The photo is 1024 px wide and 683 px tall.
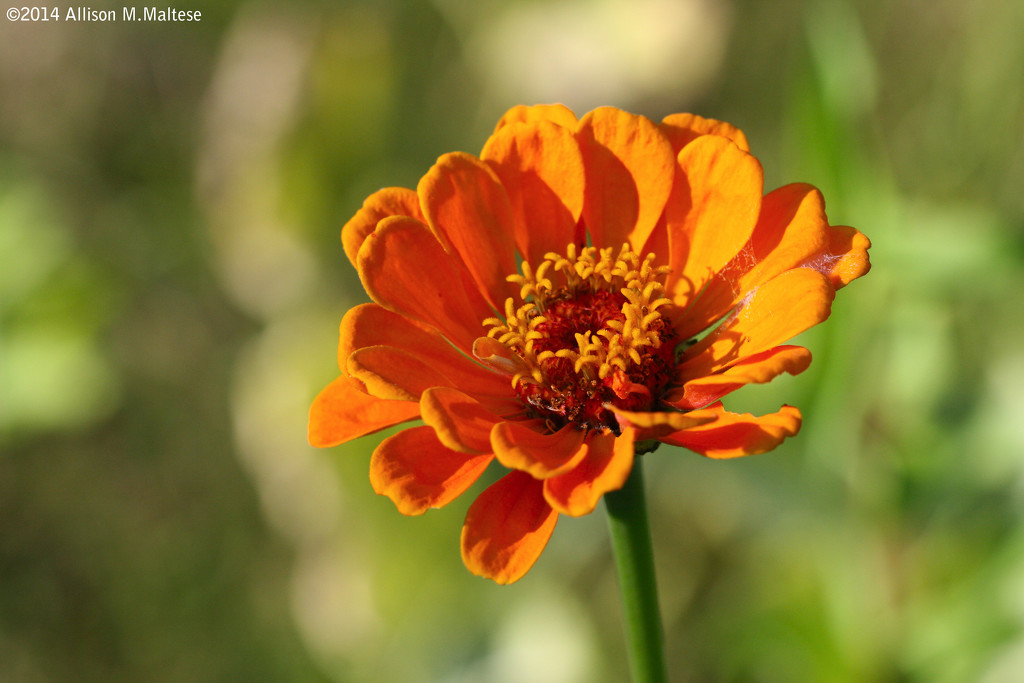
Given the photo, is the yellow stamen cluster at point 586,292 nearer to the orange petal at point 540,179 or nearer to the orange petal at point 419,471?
the orange petal at point 540,179

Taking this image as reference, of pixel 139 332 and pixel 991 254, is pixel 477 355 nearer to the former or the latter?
pixel 991 254

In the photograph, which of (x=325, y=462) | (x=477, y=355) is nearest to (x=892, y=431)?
(x=477, y=355)

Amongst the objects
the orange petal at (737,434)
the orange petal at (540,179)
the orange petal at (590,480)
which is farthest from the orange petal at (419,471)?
the orange petal at (540,179)

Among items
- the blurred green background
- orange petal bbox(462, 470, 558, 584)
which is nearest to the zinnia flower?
orange petal bbox(462, 470, 558, 584)

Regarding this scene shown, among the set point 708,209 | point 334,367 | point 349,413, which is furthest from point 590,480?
point 334,367

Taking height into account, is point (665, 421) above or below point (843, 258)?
below

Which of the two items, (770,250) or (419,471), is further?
(770,250)

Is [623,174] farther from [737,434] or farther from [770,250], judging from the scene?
[737,434]
